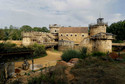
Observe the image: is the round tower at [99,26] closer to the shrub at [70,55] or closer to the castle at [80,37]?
the castle at [80,37]

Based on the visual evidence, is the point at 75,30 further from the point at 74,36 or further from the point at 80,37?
the point at 80,37

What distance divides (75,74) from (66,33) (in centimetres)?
3091

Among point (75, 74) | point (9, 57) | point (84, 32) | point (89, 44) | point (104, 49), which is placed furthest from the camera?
point (84, 32)

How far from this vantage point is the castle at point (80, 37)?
24.8 metres

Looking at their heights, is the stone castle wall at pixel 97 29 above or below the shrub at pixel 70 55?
above

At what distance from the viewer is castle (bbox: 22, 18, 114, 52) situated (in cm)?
2476

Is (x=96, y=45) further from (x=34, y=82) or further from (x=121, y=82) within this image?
(x=34, y=82)

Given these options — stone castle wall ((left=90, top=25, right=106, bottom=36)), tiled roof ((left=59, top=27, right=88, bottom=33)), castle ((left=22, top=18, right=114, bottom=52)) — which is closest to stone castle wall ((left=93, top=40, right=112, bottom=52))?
castle ((left=22, top=18, right=114, bottom=52))

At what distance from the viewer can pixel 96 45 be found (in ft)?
86.9

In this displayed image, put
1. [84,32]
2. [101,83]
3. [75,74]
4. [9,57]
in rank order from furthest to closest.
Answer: [84,32] → [9,57] → [75,74] → [101,83]

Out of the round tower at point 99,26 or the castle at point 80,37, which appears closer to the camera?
the castle at point 80,37

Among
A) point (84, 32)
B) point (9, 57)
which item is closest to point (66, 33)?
point (84, 32)

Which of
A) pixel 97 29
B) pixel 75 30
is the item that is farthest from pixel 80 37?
pixel 97 29

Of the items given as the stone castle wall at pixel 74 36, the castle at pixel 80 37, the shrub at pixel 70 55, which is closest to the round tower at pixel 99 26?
the castle at pixel 80 37
